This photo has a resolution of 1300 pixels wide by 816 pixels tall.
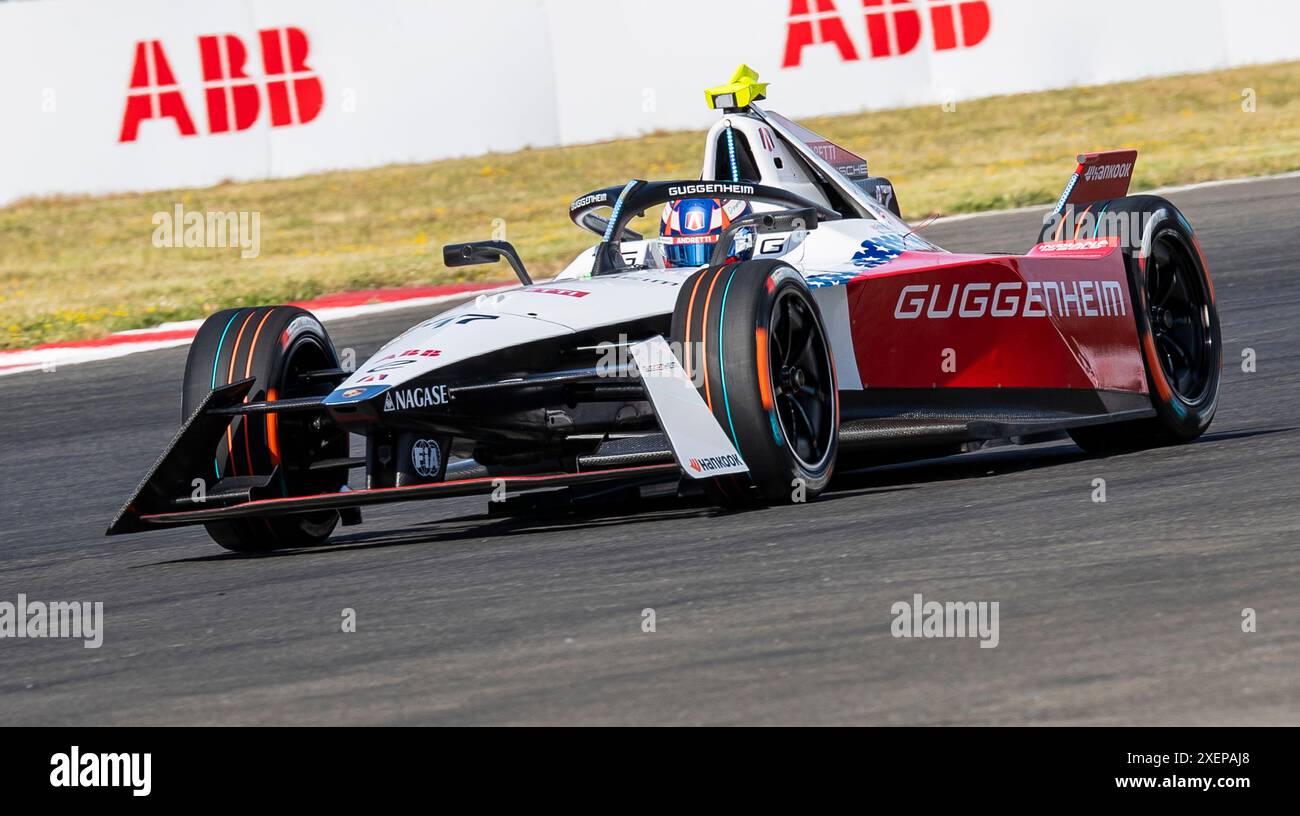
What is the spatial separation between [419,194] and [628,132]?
2.58 metres

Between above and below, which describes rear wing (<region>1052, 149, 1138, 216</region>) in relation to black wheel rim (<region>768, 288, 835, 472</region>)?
above

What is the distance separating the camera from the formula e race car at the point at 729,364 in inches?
292

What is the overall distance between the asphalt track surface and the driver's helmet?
1.19m

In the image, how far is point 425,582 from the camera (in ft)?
22.6

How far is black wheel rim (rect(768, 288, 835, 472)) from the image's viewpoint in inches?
306

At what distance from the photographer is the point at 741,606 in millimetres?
5812

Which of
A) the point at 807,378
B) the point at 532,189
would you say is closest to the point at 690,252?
the point at 807,378

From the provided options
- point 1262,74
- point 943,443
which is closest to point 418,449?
point 943,443

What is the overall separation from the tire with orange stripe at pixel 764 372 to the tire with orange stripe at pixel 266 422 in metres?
1.54
